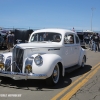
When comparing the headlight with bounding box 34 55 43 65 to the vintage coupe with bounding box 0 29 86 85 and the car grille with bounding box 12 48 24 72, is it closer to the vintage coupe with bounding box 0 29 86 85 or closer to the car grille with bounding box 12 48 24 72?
the vintage coupe with bounding box 0 29 86 85

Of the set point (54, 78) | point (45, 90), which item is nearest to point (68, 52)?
point (54, 78)

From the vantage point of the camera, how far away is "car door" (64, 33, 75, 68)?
739cm

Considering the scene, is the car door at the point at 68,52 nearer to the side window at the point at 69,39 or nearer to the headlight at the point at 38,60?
the side window at the point at 69,39

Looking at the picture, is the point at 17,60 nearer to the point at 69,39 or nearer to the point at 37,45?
the point at 37,45

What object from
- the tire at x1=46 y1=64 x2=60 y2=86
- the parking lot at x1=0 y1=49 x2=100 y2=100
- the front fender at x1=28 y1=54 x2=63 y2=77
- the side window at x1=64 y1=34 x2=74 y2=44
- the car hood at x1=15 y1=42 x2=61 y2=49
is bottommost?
the parking lot at x1=0 y1=49 x2=100 y2=100

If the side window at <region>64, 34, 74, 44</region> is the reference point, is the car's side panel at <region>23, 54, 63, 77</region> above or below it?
below

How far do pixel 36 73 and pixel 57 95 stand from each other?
3.04ft

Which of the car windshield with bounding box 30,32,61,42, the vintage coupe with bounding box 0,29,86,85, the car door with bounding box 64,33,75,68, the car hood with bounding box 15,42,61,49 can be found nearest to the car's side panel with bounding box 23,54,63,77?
the vintage coupe with bounding box 0,29,86,85

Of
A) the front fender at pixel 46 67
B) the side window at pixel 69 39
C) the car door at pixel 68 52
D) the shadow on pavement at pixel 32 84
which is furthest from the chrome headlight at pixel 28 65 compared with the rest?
the side window at pixel 69 39

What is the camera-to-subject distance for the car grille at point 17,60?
19.7 feet

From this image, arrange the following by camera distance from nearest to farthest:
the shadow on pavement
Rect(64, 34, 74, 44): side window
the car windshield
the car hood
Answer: the shadow on pavement, the car hood, the car windshield, Rect(64, 34, 74, 44): side window

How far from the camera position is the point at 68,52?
299 inches

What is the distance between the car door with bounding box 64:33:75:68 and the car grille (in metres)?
1.88

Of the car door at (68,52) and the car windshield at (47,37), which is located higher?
the car windshield at (47,37)
